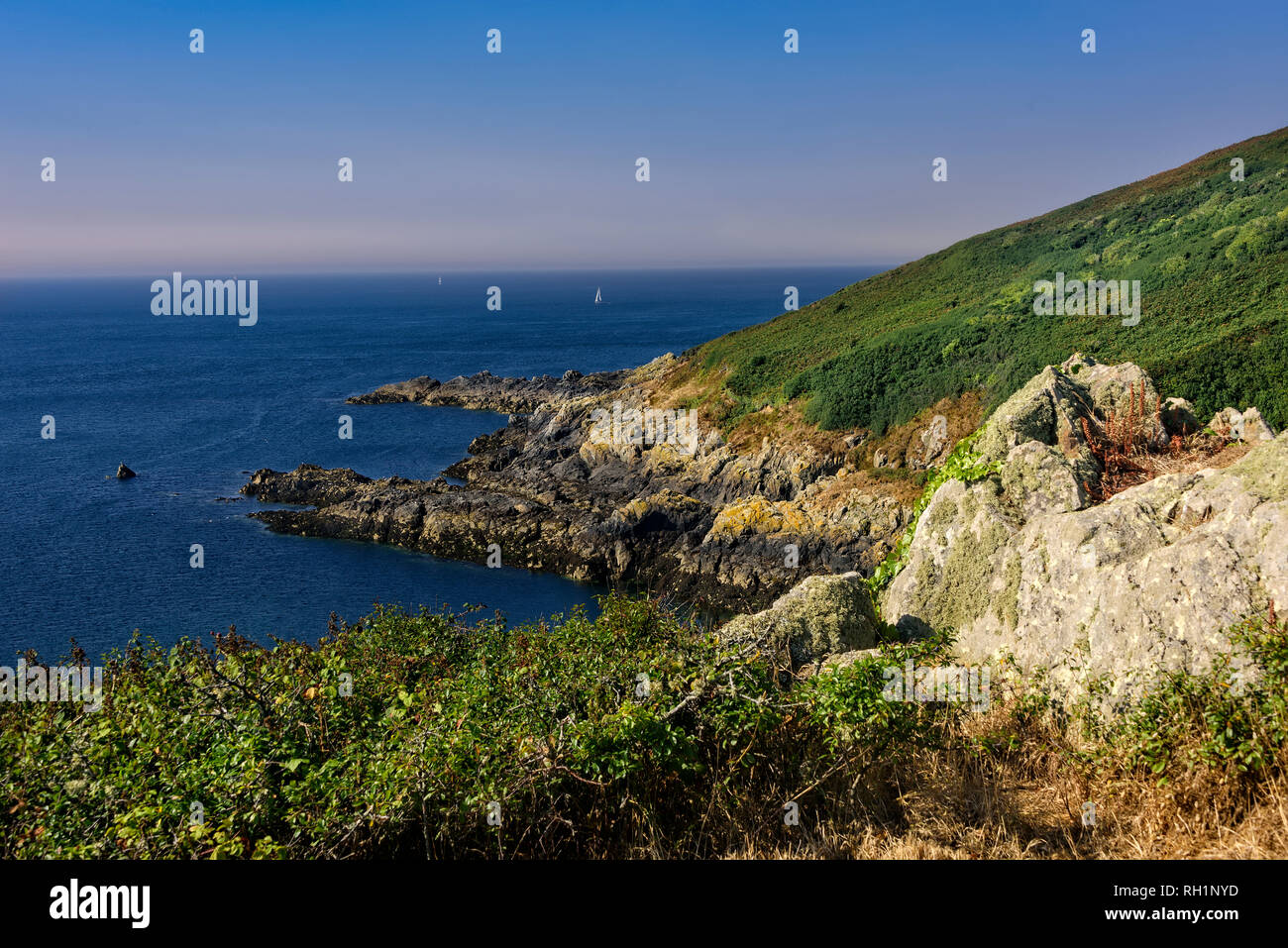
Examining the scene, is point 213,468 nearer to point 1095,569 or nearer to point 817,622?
point 817,622

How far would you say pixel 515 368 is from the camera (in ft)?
319

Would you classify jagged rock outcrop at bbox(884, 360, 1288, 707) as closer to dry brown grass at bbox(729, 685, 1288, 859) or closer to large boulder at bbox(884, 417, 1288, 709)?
large boulder at bbox(884, 417, 1288, 709)

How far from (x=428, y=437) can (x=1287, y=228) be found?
52.8m

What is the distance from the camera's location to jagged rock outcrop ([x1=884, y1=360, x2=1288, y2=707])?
6176 mm

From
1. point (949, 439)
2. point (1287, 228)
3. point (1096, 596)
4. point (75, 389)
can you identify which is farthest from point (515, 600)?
point (75, 389)

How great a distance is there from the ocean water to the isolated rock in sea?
24750mm

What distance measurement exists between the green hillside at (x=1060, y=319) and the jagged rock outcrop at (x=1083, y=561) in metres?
16.6

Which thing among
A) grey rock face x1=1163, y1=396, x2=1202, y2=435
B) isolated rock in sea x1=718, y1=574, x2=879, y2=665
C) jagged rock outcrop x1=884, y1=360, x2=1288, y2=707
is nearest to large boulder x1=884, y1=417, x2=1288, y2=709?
jagged rock outcrop x1=884, y1=360, x2=1288, y2=707

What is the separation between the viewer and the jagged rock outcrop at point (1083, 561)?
20.3ft

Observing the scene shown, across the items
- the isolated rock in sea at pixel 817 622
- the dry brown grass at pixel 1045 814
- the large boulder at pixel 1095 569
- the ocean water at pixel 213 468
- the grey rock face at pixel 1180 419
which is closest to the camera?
the dry brown grass at pixel 1045 814

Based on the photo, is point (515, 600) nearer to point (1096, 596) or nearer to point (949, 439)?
point (949, 439)

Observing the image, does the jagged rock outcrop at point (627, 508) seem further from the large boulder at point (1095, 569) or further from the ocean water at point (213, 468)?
Answer: the large boulder at point (1095, 569)

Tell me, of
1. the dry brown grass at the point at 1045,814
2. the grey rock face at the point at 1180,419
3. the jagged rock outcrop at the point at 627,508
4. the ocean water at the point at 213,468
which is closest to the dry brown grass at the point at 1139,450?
the grey rock face at the point at 1180,419
